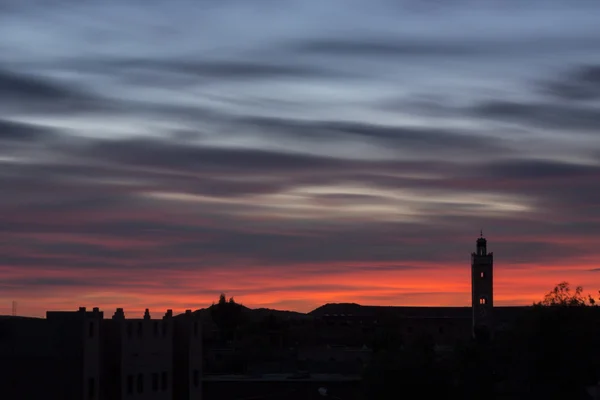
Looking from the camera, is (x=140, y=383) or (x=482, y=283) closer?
(x=140, y=383)

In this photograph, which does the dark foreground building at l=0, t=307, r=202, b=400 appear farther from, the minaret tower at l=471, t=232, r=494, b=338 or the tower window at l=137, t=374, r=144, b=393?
the minaret tower at l=471, t=232, r=494, b=338

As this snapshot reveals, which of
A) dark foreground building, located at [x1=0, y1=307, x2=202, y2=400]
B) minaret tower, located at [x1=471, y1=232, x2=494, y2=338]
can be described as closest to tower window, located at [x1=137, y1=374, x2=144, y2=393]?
dark foreground building, located at [x1=0, y1=307, x2=202, y2=400]

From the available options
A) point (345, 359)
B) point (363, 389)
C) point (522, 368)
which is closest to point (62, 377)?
point (363, 389)

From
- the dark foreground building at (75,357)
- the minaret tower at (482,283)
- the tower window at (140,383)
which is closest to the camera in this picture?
the dark foreground building at (75,357)

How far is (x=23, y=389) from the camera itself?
6200 centimetres

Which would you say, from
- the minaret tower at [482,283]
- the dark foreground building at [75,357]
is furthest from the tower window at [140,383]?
the minaret tower at [482,283]

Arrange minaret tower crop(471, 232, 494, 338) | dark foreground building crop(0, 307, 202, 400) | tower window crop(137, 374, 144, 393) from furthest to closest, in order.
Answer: minaret tower crop(471, 232, 494, 338) → tower window crop(137, 374, 144, 393) → dark foreground building crop(0, 307, 202, 400)

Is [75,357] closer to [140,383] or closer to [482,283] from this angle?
[140,383]

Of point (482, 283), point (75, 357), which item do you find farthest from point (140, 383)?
point (482, 283)

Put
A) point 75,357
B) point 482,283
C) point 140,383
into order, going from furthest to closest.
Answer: point 482,283, point 140,383, point 75,357

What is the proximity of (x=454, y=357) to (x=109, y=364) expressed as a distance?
48.1 m

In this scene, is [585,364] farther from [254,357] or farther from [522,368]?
[254,357]

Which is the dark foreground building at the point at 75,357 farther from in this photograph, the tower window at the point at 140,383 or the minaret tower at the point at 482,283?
the minaret tower at the point at 482,283

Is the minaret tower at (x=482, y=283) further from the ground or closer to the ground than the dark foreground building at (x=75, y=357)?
further from the ground
